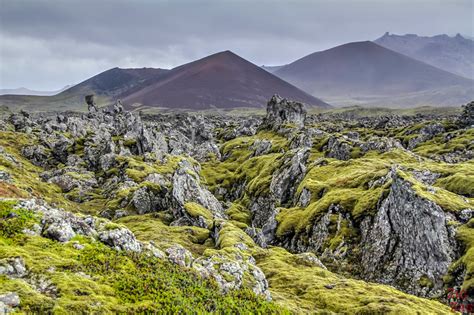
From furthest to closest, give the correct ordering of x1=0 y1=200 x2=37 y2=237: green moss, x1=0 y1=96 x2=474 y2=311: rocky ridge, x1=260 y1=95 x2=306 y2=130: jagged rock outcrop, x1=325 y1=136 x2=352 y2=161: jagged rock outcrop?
x1=260 y1=95 x2=306 y2=130: jagged rock outcrop, x1=325 y1=136 x2=352 y2=161: jagged rock outcrop, x1=0 y1=96 x2=474 y2=311: rocky ridge, x1=0 y1=200 x2=37 y2=237: green moss

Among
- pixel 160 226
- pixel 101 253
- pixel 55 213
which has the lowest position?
pixel 160 226

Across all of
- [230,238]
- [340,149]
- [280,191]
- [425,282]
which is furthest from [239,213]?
[425,282]

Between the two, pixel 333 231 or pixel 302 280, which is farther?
pixel 333 231

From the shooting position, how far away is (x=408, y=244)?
55.1m

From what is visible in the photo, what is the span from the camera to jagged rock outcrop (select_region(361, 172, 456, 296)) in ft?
167

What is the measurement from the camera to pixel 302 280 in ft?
141

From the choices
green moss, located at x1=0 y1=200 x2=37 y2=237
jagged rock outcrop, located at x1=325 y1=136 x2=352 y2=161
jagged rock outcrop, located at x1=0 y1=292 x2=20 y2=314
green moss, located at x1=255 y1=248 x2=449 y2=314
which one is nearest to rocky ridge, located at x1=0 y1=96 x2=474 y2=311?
jagged rock outcrop, located at x1=325 y1=136 x2=352 y2=161

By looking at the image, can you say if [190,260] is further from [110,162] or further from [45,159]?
[45,159]

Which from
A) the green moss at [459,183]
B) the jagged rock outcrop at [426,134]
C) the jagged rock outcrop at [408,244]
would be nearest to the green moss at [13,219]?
the jagged rock outcrop at [408,244]

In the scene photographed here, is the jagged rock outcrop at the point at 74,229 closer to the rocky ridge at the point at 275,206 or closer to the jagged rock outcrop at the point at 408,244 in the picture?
the rocky ridge at the point at 275,206

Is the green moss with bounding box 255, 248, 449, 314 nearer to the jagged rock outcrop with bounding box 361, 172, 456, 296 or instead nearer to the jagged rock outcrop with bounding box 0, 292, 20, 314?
the jagged rock outcrop with bounding box 361, 172, 456, 296

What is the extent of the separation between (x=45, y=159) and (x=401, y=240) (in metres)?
134

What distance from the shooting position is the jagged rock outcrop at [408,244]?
5103cm

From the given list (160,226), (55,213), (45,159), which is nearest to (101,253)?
(55,213)
